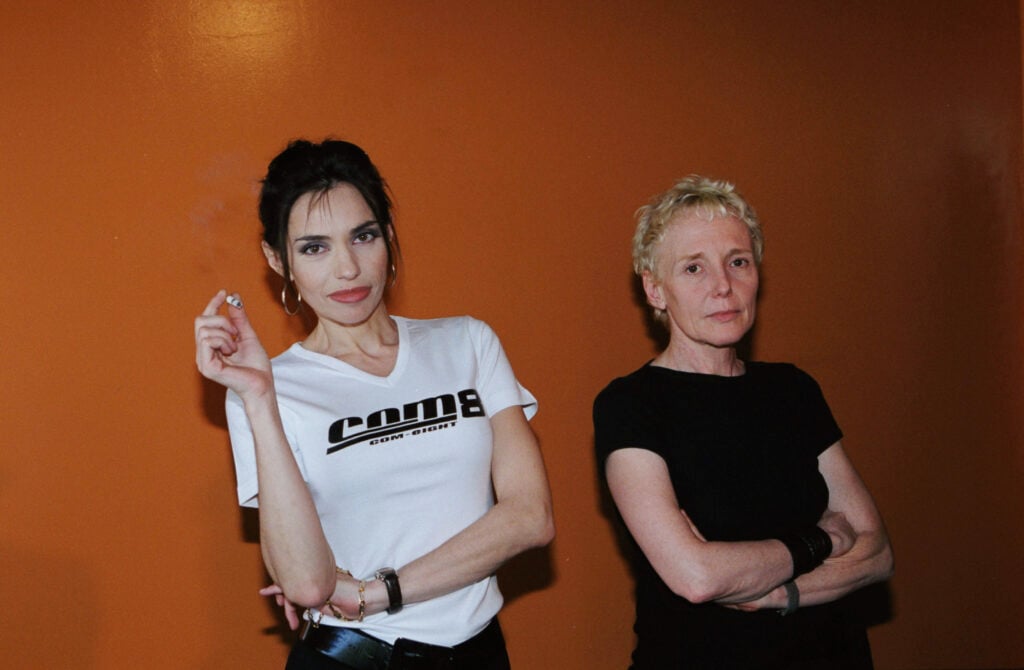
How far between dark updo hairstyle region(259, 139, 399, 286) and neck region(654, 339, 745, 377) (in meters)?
0.66

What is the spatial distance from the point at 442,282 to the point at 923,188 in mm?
1673

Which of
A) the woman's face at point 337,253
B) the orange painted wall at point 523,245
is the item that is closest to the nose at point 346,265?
the woman's face at point 337,253

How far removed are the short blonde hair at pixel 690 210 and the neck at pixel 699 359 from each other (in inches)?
4.5

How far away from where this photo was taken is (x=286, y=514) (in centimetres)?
185

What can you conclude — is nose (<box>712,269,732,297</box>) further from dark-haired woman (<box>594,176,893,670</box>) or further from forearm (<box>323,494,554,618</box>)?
forearm (<box>323,494,554,618</box>)

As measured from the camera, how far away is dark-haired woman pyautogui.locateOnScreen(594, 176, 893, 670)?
6.81ft

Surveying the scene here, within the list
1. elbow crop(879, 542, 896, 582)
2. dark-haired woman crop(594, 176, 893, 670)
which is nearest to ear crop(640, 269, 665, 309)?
dark-haired woman crop(594, 176, 893, 670)

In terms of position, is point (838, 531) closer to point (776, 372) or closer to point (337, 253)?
point (776, 372)

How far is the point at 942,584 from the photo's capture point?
3.45 m

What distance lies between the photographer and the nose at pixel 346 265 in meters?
2.09

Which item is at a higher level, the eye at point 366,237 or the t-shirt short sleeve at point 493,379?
the eye at point 366,237

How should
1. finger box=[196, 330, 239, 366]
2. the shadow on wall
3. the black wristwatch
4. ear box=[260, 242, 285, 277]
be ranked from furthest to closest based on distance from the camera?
the shadow on wall
ear box=[260, 242, 285, 277]
the black wristwatch
finger box=[196, 330, 239, 366]

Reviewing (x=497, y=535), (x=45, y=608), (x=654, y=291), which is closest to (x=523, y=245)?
(x=654, y=291)

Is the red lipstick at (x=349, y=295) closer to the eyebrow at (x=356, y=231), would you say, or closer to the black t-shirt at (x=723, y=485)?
the eyebrow at (x=356, y=231)
